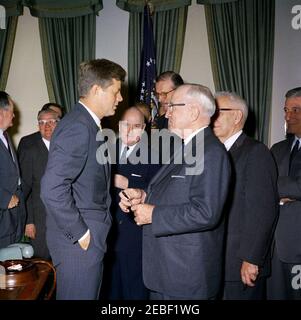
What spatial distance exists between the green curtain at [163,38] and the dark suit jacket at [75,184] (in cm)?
296

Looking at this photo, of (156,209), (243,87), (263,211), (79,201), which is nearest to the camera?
(156,209)

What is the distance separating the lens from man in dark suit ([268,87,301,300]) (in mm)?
2666

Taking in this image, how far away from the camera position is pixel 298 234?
2670 mm

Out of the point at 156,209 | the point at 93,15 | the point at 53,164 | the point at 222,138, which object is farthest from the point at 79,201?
the point at 93,15

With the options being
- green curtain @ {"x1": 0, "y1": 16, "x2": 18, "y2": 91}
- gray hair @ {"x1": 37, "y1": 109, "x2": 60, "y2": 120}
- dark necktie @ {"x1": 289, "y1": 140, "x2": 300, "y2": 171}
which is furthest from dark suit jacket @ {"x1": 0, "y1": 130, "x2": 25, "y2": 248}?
dark necktie @ {"x1": 289, "y1": 140, "x2": 300, "y2": 171}

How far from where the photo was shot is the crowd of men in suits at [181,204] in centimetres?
194

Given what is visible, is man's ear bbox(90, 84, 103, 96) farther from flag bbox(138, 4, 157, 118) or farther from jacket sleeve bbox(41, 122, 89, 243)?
flag bbox(138, 4, 157, 118)

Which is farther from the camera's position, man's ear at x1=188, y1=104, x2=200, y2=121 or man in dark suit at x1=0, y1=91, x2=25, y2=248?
man in dark suit at x1=0, y1=91, x2=25, y2=248

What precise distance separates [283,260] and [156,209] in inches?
51.1

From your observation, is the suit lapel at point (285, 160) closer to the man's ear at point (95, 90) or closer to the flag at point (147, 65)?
the man's ear at point (95, 90)

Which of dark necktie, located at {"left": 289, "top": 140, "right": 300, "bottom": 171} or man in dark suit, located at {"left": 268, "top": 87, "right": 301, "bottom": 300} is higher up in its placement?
dark necktie, located at {"left": 289, "top": 140, "right": 300, "bottom": 171}

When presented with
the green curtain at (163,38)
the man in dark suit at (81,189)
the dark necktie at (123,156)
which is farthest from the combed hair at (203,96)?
the green curtain at (163,38)
